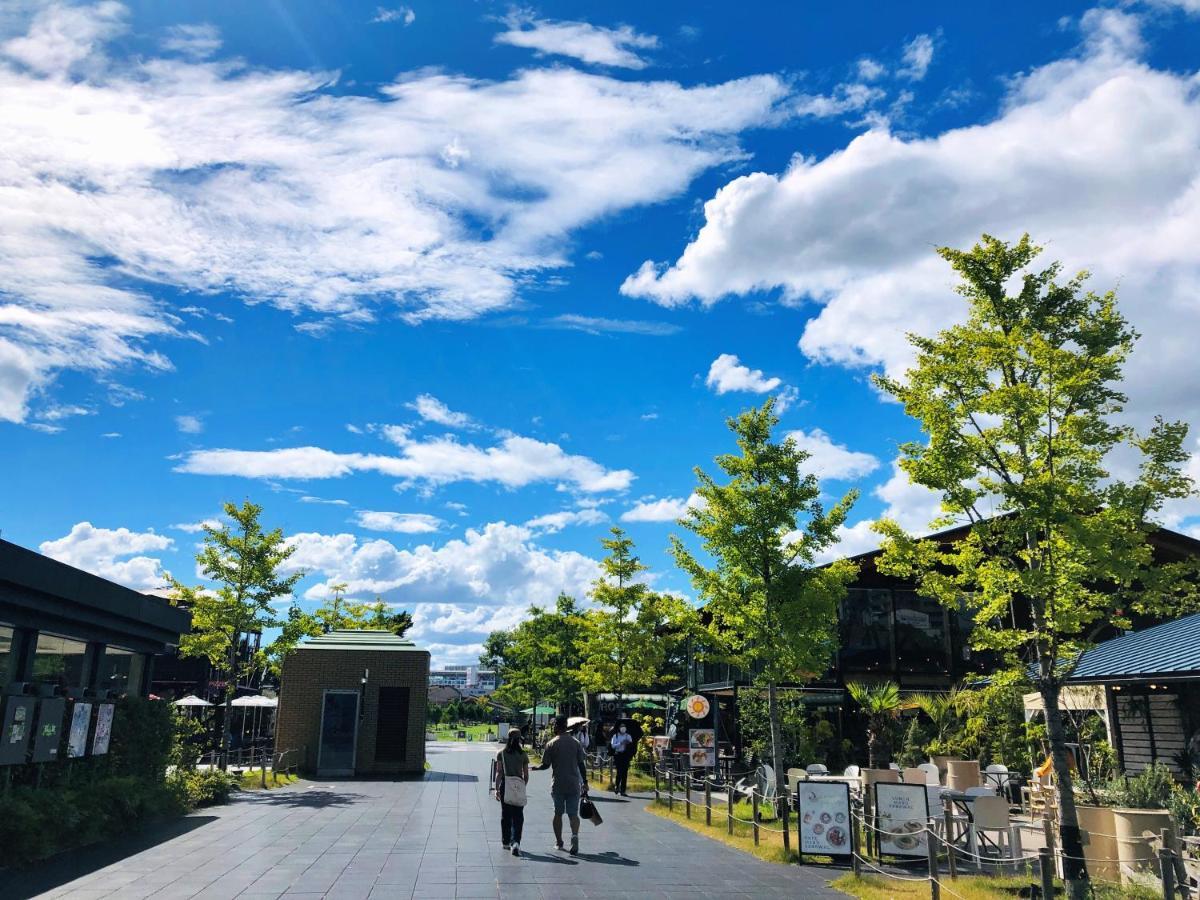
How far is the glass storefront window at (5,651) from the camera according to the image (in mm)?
13023

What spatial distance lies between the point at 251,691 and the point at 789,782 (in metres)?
30.5

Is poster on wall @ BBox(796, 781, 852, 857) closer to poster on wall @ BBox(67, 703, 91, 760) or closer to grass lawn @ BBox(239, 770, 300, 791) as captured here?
poster on wall @ BBox(67, 703, 91, 760)

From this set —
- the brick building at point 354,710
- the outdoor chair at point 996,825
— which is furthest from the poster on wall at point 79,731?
the outdoor chair at point 996,825

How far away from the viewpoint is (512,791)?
493 inches

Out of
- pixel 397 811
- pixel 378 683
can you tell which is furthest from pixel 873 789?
pixel 378 683

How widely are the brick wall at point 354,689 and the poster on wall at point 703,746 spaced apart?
361 inches

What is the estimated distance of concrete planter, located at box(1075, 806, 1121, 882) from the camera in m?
11.2

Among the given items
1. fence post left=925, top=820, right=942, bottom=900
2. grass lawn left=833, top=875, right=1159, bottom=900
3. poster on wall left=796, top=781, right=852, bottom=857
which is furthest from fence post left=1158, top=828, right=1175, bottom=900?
poster on wall left=796, top=781, right=852, bottom=857

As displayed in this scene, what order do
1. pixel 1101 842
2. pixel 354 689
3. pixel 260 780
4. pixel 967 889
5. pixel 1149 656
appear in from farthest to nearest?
pixel 354 689 → pixel 260 780 → pixel 1149 656 → pixel 1101 842 → pixel 967 889

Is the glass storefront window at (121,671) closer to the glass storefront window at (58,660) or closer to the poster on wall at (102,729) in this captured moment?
the glass storefront window at (58,660)

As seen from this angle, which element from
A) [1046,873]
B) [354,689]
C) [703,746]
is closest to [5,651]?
[1046,873]

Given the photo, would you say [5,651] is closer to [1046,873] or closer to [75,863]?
[75,863]

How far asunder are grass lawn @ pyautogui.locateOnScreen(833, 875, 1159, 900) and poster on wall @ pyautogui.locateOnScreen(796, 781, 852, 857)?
3.47 feet

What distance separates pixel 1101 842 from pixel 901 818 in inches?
97.5
